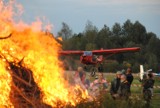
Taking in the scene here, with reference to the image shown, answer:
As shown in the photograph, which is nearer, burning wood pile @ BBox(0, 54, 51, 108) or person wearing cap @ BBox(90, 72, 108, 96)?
burning wood pile @ BBox(0, 54, 51, 108)

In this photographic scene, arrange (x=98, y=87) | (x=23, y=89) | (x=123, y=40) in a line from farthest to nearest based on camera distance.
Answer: (x=123, y=40), (x=98, y=87), (x=23, y=89)

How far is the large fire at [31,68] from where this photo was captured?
26.9 feet

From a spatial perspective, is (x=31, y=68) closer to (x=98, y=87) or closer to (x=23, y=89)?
(x=23, y=89)

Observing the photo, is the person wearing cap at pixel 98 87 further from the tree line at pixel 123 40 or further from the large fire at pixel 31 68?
the tree line at pixel 123 40

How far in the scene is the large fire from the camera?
8.20 metres

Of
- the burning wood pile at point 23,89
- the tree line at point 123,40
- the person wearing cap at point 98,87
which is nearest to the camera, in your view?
the burning wood pile at point 23,89

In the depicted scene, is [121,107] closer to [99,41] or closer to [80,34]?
[99,41]

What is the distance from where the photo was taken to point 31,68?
8.77 metres

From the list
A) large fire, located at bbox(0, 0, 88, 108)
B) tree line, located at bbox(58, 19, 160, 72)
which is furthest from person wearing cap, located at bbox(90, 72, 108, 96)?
tree line, located at bbox(58, 19, 160, 72)

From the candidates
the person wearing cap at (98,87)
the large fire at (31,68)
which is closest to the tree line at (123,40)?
the person wearing cap at (98,87)

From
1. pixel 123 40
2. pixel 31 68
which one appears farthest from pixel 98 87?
pixel 123 40

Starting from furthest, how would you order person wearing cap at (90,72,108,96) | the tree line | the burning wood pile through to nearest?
the tree line < person wearing cap at (90,72,108,96) < the burning wood pile

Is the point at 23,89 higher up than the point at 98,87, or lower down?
higher up

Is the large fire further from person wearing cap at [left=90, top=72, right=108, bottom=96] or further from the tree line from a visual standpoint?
the tree line
